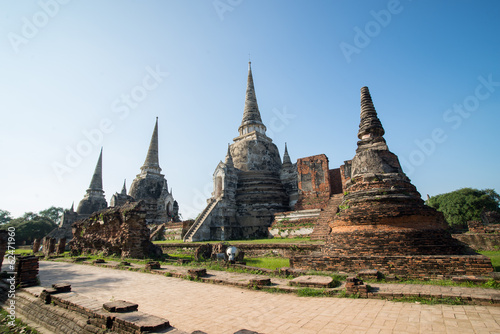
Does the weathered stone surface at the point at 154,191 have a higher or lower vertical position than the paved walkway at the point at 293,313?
higher

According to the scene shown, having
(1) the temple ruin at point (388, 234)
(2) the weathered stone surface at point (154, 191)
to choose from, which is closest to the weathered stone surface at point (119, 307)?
(1) the temple ruin at point (388, 234)

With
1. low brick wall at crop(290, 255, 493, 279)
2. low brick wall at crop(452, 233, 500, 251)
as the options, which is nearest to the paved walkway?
low brick wall at crop(290, 255, 493, 279)

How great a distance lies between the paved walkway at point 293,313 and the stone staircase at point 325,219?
9.10 m

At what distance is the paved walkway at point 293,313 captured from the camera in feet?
11.7

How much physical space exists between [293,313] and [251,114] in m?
27.5

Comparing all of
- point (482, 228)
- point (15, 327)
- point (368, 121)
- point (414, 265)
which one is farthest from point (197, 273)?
point (482, 228)

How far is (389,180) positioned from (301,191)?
1044 centimetres

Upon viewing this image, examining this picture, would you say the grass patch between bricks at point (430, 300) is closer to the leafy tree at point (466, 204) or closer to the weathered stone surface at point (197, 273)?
the weathered stone surface at point (197, 273)

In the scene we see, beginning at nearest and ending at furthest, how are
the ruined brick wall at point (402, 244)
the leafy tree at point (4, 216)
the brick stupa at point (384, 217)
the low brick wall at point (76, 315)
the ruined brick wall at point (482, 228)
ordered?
the low brick wall at point (76, 315) < the ruined brick wall at point (402, 244) < the brick stupa at point (384, 217) < the ruined brick wall at point (482, 228) < the leafy tree at point (4, 216)

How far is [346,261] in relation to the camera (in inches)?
289

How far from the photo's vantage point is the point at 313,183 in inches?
754

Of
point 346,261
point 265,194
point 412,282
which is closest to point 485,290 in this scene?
point 412,282

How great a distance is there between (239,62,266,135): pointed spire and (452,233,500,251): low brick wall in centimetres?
2138

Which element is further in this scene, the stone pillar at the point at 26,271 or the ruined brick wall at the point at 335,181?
the ruined brick wall at the point at 335,181
